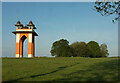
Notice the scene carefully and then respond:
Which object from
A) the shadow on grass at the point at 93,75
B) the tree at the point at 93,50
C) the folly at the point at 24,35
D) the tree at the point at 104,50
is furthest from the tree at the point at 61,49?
the shadow on grass at the point at 93,75

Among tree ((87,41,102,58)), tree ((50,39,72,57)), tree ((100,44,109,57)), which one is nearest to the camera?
tree ((50,39,72,57))

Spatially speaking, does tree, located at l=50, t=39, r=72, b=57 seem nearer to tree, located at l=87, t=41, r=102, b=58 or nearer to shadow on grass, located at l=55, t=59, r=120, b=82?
tree, located at l=87, t=41, r=102, b=58

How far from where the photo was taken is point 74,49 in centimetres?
6525

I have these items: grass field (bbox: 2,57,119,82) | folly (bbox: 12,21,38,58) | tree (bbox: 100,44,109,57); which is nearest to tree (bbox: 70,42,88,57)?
tree (bbox: 100,44,109,57)

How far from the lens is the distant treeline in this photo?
62834mm

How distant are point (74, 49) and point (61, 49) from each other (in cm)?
651

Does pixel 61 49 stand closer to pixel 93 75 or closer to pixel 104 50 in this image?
pixel 104 50

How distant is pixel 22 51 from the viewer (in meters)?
44.0

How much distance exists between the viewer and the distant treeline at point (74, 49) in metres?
62.8

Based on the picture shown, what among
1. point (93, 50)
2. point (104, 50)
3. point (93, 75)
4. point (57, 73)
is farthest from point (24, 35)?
point (104, 50)

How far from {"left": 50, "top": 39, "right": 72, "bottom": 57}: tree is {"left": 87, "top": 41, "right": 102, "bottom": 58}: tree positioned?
11.8 meters

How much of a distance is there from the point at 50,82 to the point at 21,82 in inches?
61.7

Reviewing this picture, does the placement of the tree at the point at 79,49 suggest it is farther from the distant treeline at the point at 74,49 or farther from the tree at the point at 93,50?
the tree at the point at 93,50

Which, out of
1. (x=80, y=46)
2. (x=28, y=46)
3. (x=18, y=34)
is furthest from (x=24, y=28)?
(x=80, y=46)
